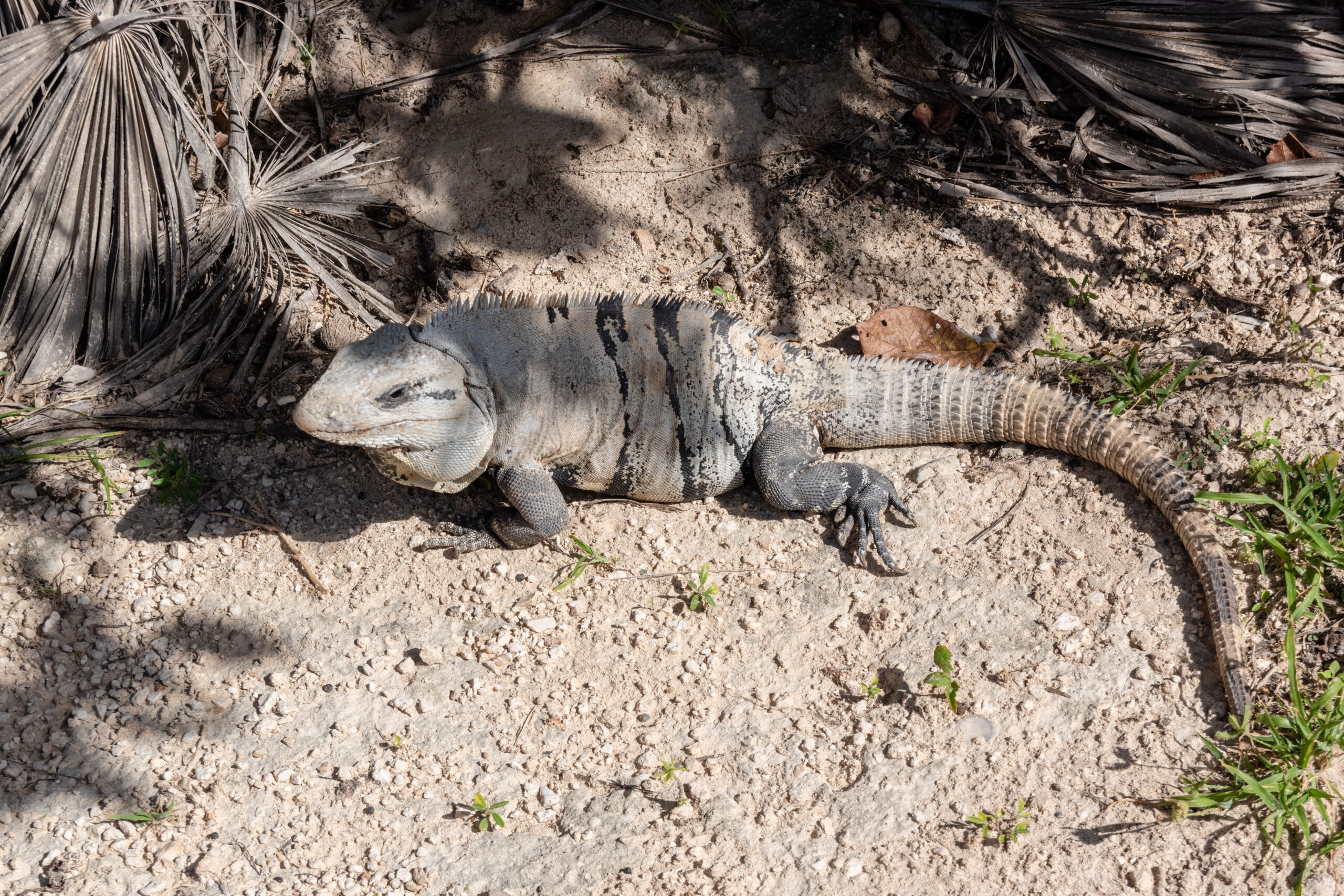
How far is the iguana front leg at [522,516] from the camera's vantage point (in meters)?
3.49

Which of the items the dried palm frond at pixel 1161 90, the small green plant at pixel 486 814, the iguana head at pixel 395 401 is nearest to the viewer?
the small green plant at pixel 486 814

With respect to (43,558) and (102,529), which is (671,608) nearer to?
(102,529)

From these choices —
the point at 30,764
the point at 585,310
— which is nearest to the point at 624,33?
the point at 585,310

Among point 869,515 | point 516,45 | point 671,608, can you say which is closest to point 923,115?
point 516,45

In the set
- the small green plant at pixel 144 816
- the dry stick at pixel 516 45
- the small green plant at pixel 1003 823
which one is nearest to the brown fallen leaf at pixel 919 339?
the small green plant at pixel 1003 823

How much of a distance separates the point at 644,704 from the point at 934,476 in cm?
153

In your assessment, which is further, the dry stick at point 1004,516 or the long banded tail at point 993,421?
the dry stick at point 1004,516

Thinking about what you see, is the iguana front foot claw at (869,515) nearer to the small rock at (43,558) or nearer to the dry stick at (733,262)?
the dry stick at (733,262)

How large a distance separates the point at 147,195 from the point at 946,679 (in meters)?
3.60

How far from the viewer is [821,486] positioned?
3.55 meters

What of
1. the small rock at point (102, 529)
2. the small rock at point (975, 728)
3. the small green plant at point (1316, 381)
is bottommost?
the small rock at point (975, 728)

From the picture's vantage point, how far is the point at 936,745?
117 inches

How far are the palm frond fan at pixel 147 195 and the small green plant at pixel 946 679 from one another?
281 centimetres

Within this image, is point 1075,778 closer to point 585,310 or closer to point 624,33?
point 585,310
